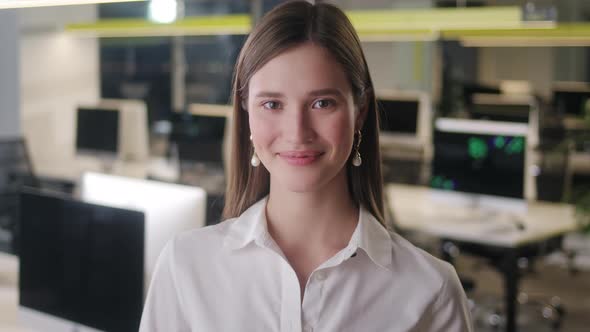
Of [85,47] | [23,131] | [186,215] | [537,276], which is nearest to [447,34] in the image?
[537,276]

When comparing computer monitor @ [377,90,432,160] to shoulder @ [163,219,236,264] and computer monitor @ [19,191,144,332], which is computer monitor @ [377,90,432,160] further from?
shoulder @ [163,219,236,264]

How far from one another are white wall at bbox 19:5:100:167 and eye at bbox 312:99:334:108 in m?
6.72

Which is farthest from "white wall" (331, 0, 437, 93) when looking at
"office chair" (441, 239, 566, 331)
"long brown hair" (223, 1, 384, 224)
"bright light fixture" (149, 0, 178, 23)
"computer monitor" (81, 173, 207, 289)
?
"long brown hair" (223, 1, 384, 224)

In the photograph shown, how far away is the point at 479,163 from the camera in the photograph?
194 inches

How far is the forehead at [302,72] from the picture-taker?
1458mm

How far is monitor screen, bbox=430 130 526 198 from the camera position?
15.7 feet

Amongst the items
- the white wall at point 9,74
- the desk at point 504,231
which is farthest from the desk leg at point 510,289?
the white wall at point 9,74

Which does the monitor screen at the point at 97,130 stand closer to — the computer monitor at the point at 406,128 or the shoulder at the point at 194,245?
the computer monitor at the point at 406,128

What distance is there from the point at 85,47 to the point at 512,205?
5319 mm

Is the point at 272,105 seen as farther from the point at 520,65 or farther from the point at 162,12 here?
the point at 520,65

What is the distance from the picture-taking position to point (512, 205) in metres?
4.81

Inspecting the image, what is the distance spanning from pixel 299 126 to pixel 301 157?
0.05m

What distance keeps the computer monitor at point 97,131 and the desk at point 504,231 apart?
2.88 meters

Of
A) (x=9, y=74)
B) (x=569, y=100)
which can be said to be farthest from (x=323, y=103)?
(x=569, y=100)
